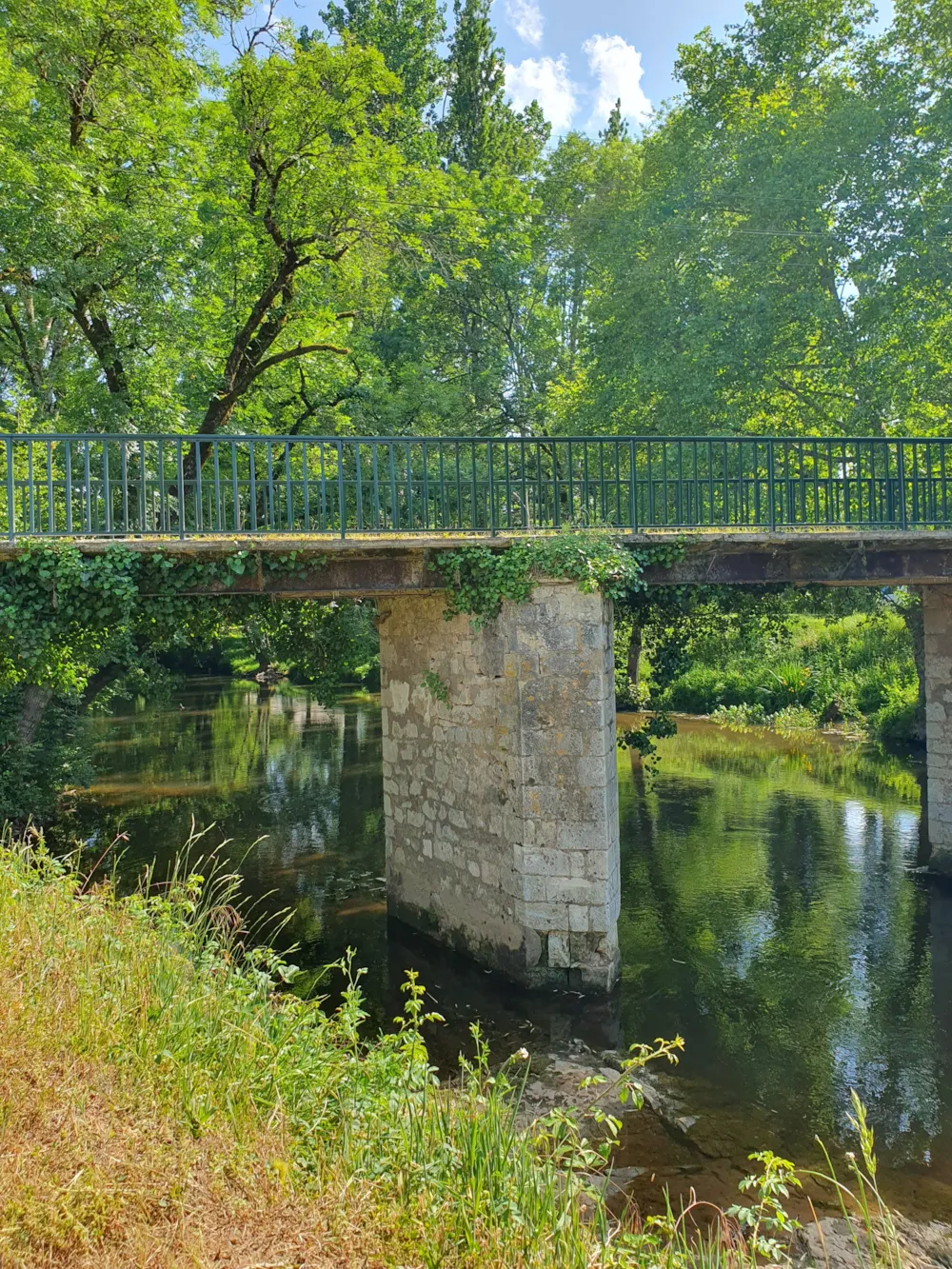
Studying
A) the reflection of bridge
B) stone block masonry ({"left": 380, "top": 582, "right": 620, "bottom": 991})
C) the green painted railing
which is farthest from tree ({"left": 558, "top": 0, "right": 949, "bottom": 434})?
stone block masonry ({"left": 380, "top": 582, "right": 620, "bottom": 991})

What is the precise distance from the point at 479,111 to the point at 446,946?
24.3 meters

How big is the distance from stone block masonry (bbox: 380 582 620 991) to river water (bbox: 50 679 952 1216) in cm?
44

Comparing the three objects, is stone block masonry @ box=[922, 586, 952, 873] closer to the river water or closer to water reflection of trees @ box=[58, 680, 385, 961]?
the river water

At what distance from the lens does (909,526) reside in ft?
35.0

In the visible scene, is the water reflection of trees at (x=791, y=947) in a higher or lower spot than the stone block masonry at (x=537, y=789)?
lower

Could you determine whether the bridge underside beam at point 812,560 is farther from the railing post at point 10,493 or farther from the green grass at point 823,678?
the green grass at point 823,678

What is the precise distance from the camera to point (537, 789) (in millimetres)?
8086

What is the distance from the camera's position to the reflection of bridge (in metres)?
7.83

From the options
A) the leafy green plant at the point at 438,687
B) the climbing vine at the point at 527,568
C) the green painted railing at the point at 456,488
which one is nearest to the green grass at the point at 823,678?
the green painted railing at the point at 456,488

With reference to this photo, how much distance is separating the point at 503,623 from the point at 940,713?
21.3ft

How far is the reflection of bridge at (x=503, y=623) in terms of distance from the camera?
25.7 feet

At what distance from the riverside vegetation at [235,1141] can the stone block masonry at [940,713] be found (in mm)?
8462

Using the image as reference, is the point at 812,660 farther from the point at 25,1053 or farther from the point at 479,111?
the point at 25,1053

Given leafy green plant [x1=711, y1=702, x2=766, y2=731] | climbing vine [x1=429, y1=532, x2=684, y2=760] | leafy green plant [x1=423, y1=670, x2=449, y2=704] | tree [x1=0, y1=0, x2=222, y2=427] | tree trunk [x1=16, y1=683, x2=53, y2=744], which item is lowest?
leafy green plant [x1=711, y1=702, x2=766, y2=731]
